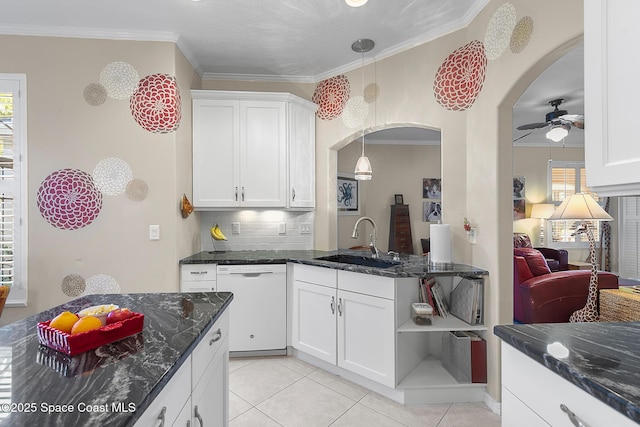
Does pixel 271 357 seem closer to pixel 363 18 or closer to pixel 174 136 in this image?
pixel 174 136

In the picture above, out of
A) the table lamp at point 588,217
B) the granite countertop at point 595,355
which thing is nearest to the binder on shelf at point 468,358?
the granite countertop at point 595,355

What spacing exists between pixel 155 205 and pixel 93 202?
48 cm

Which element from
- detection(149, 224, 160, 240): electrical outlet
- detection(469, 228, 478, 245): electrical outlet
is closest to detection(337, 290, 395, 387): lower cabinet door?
detection(469, 228, 478, 245): electrical outlet

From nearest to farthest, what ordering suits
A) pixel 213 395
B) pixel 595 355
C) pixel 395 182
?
1. pixel 595 355
2. pixel 213 395
3. pixel 395 182

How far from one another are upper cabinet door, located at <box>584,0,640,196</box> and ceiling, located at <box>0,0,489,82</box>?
1639 millimetres

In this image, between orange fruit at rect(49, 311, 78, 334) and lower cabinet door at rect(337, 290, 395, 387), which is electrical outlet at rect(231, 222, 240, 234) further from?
orange fruit at rect(49, 311, 78, 334)

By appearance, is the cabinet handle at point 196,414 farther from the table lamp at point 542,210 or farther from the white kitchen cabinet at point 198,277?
the table lamp at point 542,210

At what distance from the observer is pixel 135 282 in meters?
2.70

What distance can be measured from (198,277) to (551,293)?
370 cm

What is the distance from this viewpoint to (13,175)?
8.45 feet

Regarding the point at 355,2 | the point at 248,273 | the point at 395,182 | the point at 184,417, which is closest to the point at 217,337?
the point at 184,417

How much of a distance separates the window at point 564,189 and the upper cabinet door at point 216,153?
6129 millimetres

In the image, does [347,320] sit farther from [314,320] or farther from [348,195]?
[348,195]

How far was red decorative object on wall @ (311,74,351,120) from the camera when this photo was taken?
3334 millimetres
